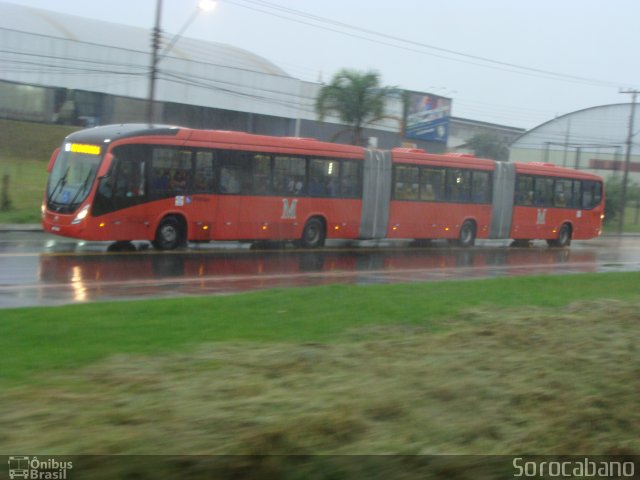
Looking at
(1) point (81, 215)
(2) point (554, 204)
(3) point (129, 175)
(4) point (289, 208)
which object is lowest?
(1) point (81, 215)

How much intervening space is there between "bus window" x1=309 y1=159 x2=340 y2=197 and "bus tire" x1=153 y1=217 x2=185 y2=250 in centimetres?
500

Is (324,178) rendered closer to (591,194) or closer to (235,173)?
(235,173)

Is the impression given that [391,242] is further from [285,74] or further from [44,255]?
[285,74]

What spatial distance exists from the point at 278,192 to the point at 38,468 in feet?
68.2

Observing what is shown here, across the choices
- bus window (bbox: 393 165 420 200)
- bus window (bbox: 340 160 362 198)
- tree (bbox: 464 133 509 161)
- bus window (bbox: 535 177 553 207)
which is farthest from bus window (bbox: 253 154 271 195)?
tree (bbox: 464 133 509 161)

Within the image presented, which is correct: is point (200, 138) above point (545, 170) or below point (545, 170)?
below

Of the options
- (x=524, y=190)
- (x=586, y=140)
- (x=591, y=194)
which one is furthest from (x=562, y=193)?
(x=586, y=140)

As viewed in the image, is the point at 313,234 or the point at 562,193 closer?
the point at 313,234

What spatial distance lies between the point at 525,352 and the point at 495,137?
70916 millimetres

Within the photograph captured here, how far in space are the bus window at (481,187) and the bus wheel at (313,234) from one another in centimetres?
790

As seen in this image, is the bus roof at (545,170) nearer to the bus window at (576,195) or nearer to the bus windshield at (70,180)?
the bus window at (576,195)

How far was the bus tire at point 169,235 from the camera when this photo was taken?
22.2m

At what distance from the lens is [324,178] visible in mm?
26688

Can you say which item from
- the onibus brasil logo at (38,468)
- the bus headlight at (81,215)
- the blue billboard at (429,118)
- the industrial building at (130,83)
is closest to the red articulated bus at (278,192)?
the bus headlight at (81,215)
